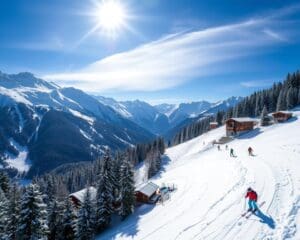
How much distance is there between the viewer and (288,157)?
33094mm

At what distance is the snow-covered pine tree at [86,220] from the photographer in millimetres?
34094

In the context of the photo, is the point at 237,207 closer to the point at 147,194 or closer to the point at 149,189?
the point at 147,194

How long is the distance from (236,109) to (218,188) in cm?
10039

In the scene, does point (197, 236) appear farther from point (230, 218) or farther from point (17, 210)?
point (17, 210)

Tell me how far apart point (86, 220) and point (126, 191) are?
7779 millimetres

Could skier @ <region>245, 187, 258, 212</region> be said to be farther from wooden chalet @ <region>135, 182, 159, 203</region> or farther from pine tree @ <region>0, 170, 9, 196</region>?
pine tree @ <region>0, 170, 9, 196</region>

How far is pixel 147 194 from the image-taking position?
4228 centimetres

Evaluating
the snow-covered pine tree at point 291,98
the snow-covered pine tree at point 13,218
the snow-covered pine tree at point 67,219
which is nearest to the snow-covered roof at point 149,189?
the snow-covered pine tree at point 67,219

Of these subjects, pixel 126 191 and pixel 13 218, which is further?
pixel 126 191

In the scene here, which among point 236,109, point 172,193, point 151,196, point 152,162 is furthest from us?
Result: point 236,109

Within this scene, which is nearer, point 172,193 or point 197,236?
point 197,236

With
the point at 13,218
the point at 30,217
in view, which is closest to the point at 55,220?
the point at 13,218

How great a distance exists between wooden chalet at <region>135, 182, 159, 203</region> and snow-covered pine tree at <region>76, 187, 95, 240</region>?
995 centimetres

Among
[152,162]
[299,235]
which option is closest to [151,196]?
[299,235]
